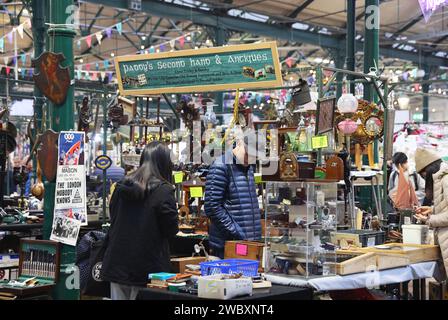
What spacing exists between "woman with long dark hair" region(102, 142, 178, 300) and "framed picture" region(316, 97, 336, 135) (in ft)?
6.46

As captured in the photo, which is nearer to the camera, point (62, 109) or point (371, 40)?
point (62, 109)

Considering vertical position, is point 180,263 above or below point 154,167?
below

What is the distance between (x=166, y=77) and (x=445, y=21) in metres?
11.7

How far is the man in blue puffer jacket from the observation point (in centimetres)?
517

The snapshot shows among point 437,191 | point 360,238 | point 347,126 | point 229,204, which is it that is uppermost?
point 347,126

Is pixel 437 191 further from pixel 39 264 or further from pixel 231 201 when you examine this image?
pixel 39 264

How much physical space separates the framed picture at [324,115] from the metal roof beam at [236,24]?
26.8 feet

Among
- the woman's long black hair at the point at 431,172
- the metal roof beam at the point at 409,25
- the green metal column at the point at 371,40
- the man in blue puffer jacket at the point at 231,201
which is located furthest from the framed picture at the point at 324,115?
the metal roof beam at the point at 409,25

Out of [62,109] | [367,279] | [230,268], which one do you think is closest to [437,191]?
[367,279]

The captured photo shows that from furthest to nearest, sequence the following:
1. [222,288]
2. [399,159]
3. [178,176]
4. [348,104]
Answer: [399,159]
[178,176]
[348,104]
[222,288]

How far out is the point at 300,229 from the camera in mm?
4379

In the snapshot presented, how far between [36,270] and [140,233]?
139cm

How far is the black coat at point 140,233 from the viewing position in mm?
4027

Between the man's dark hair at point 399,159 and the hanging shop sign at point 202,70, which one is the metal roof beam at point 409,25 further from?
the hanging shop sign at point 202,70
